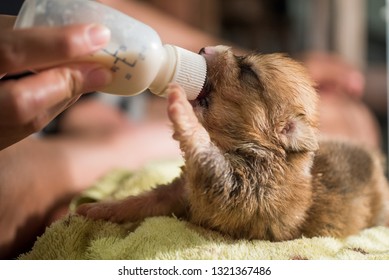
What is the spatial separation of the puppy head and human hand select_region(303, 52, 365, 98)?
1348 mm

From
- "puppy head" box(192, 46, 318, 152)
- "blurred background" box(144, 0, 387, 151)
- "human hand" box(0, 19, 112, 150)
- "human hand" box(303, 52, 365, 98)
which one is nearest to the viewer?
"human hand" box(0, 19, 112, 150)

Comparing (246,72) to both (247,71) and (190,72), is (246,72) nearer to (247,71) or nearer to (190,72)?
(247,71)

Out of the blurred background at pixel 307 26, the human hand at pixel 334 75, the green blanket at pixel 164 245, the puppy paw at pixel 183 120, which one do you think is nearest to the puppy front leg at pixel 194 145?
the puppy paw at pixel 183 120

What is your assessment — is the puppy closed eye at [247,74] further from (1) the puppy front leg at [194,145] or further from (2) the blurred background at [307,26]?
(2) the blurred background at [307,26]

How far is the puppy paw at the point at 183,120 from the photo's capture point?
83cm

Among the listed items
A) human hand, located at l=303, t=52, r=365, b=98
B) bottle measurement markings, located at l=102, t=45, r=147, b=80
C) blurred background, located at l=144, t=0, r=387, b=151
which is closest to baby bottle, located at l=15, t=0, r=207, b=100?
bottle measurement markings, located at l=102, t=45, r=147, b=80

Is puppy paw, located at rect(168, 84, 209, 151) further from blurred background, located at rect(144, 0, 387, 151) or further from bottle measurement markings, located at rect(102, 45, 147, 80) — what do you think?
blurred background, located at rect(144, 0, 387, 151)

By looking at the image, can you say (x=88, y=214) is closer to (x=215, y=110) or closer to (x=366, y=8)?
(x=215, y=110)

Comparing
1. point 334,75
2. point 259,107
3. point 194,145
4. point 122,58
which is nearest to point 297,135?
point 259,107

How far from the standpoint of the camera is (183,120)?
0.85 meters

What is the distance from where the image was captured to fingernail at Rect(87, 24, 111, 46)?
71 cm

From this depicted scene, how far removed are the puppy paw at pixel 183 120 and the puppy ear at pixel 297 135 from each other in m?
0.15

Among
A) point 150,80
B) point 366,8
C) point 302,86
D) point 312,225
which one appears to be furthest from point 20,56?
point 366,8

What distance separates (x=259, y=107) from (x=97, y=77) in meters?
0.32
